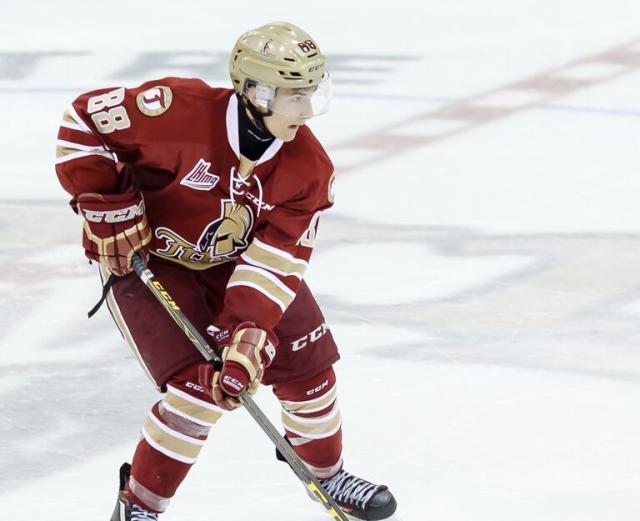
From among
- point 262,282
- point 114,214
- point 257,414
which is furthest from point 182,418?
point 114,214

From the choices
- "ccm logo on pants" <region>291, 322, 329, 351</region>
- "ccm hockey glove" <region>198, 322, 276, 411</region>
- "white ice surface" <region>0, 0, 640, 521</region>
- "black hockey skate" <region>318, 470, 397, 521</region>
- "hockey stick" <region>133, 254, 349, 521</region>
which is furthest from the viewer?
"white ice surface" <region>0, 0, 640, 521</region>

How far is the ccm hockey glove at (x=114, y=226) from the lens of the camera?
9.71ft

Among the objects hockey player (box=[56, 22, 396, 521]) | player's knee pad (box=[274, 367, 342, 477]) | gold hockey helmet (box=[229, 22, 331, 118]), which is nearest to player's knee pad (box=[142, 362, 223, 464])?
hockey player (box=[56, 22, 396, 521])

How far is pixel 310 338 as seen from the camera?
3.13 m

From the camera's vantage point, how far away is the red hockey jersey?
9.78ft

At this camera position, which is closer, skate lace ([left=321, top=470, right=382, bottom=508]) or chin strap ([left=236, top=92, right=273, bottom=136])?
chin strap ([left=236, top=92, right=273, bottom=136])

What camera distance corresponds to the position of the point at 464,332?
165 inches

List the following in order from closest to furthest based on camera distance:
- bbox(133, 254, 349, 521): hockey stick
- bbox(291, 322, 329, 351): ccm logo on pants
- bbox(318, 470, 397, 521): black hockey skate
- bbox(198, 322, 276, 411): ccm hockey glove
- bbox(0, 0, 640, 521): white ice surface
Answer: bbox(198, 322, 276, 411): ccm hockey glove
bbox(133, 254, 349, 521): hockey stick
bbox(291, 322, 329, 351): ccm logo on pants
bbox(318, 470, 397, 521): black hockey skate
bbox(0, 0, 640, 521): white ice surface

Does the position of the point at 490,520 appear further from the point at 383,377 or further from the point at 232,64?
the point at 232,64

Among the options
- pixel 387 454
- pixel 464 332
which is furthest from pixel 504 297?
pixel 387 454

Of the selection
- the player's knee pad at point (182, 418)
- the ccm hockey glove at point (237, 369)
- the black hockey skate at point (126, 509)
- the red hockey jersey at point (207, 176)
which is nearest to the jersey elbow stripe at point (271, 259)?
the red hockey jersey at point (207, 176)

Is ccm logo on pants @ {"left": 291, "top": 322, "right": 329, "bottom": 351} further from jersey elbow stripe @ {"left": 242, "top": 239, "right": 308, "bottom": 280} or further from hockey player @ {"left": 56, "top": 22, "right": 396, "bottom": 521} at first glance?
jersey elbow stripe @ {"left": 242, "top": 239, "right": 308, "bottom": 280}

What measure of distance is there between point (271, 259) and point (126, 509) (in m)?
0.54

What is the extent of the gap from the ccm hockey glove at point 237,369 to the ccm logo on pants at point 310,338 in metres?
0.17
